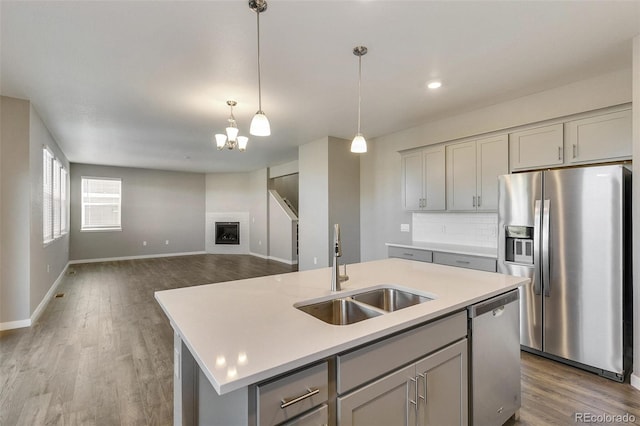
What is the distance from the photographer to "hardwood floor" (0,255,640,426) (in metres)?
2.03

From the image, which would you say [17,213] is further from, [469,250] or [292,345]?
[469,250]

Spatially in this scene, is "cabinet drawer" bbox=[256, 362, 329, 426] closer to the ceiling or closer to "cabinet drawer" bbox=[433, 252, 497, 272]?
the ceiling

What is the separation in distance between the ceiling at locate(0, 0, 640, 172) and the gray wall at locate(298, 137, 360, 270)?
1110 mm

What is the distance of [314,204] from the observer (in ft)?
18.3

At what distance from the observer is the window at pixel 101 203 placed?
8055 mm

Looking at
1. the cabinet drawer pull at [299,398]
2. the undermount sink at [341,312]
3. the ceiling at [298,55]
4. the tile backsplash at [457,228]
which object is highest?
the ceiling at [298,55]

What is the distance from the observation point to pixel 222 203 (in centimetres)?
990

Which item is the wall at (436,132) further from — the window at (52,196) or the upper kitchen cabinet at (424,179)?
the window at (52,196)

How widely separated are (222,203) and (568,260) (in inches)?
356

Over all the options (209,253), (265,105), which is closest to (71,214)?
(209,253)

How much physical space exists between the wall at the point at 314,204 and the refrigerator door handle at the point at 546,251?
10.2ft

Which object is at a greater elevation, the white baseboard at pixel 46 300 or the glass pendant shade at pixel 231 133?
the glass pendant shade at pixel 231 133

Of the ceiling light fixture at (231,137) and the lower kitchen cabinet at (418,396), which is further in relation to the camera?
the ceiling light fixture at (231,137)

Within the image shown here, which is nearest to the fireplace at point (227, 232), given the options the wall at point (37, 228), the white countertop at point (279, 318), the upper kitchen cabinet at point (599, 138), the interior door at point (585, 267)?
the wall at point (37, 228)
